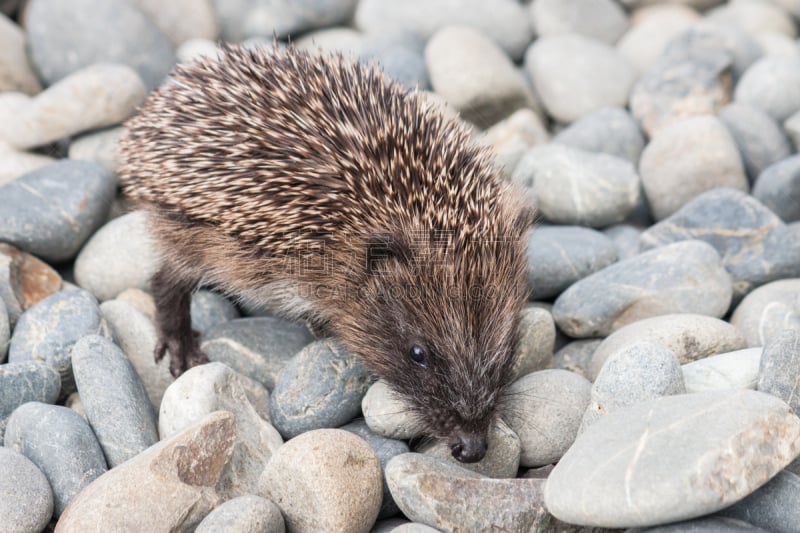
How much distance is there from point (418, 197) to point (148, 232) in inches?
84.8

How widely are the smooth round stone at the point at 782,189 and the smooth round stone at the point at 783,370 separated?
281 centimetres

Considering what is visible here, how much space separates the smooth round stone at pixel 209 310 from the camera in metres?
6.21

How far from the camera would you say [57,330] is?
518 centimetres

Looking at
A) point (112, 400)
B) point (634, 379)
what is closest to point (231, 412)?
point (112, 400)

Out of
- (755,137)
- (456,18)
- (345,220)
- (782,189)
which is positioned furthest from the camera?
(456,18)

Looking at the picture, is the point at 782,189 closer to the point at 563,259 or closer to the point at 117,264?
the point at 563,259

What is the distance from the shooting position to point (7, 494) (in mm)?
4008

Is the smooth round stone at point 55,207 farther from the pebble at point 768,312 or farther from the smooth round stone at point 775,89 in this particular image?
A: the smooth round stone at point 775,89

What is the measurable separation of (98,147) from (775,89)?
6.59 m

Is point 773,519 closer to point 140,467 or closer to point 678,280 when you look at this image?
point 678,280

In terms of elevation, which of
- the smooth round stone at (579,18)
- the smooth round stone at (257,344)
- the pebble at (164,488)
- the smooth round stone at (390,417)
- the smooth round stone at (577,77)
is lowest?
the smooth round stone at (257,344)

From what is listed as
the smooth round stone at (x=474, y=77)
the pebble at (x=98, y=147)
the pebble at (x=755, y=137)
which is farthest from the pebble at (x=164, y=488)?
the pebble at (x=755, y=137)

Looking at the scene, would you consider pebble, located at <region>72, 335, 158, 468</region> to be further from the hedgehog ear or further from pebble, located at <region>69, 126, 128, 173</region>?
pebble, located at <region>69, 126, 128, 173</region>

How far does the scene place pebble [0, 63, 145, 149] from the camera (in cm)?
708
